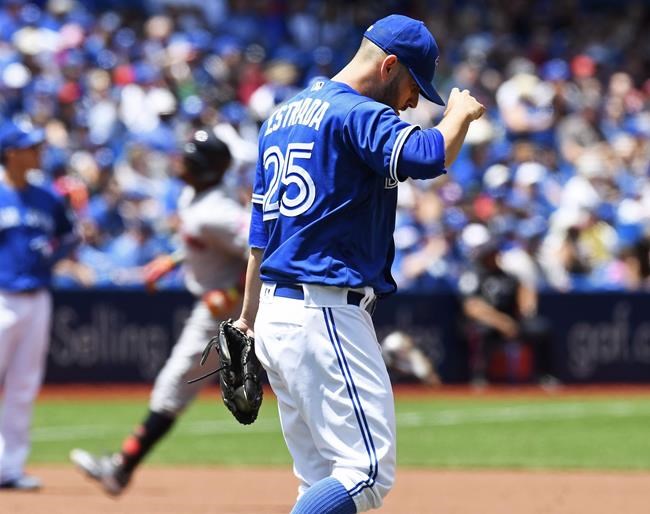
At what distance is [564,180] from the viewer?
20172mm

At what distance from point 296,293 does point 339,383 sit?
0.37 m

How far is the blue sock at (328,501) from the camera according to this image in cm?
510

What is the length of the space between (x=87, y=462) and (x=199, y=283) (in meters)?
1.30

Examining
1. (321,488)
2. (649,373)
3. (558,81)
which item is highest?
(558,81)

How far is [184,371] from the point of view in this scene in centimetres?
884

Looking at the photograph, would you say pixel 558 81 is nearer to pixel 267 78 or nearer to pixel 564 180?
pixel 564 180

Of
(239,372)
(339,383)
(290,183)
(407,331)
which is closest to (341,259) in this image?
(290,183)

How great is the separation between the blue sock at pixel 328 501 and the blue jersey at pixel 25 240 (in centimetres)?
483

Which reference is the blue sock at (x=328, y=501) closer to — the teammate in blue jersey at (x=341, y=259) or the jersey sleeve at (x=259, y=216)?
the teammate in blue jersey at (x=341, y=259)

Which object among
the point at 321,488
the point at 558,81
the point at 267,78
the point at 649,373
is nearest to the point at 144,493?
the point at 321,488

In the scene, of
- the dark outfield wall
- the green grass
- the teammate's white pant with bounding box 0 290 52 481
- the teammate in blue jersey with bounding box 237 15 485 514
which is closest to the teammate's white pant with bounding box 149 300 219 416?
the teammate's white pant with bounding box 0 290 52 481

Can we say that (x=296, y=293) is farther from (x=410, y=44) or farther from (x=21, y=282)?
(x=21, y=282)

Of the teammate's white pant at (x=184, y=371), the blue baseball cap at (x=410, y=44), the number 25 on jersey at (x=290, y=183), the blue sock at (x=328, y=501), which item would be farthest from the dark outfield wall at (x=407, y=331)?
the blue sock at (x=328, y=501)

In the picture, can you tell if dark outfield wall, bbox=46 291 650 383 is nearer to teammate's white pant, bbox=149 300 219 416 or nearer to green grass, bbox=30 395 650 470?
green grass, bbox=30 395 650 470
